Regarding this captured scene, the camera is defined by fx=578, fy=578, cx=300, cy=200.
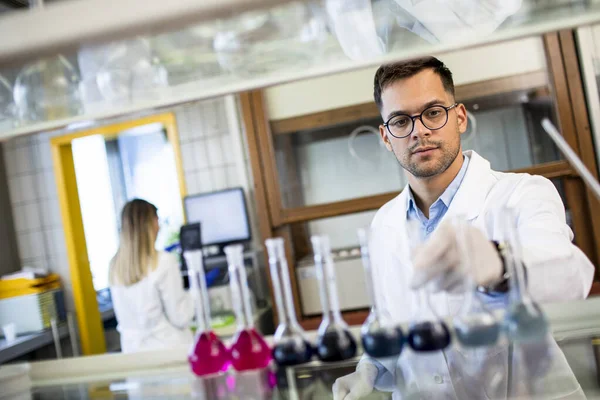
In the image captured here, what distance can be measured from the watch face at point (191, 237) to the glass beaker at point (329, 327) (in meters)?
2.79

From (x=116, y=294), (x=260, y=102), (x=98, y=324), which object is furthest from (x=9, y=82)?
(x=98, y=324)

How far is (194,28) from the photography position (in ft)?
2.67

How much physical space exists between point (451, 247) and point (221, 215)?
3.21m

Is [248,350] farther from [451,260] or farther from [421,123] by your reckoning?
[421,123]

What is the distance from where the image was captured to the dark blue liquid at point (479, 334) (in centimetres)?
88

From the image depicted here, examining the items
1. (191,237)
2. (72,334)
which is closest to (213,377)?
(191,237)

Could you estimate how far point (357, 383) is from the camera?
104 centimetres

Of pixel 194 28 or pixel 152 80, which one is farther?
pixel 152 80

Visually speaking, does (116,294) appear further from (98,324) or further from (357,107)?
(98,324)

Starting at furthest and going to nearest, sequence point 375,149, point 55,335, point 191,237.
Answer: point 55,335 → point 191,237 → point 375,149

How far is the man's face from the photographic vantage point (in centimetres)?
135

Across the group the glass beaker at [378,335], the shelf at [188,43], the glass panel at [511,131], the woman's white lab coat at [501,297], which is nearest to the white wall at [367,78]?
the glass panel at [511,131]

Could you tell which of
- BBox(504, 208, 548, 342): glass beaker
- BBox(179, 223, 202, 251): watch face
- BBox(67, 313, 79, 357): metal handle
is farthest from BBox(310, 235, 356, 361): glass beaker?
BBox(67, 313, 79, 357): metal handle

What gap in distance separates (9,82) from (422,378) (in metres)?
0.89
